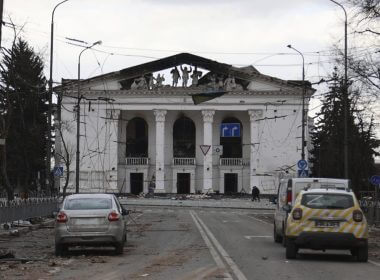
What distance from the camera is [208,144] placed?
286ft

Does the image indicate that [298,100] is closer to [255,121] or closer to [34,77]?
[255,121]

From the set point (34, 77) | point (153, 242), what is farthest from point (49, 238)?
point (34, 77)

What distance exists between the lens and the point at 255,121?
3433 inches

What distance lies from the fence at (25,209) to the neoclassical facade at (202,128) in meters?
47.7

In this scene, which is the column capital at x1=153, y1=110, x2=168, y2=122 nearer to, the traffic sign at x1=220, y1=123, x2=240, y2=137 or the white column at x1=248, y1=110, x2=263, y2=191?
the traffic sign at x1=220, y1=123, x2=240, y2=137

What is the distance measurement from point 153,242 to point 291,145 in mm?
66291

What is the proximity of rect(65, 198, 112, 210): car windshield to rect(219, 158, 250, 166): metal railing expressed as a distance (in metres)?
70.1

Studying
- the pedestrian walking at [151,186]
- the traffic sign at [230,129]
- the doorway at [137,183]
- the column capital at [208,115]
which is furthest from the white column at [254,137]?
the doorway at [137,183]

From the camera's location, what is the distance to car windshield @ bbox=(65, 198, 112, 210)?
17953 mm

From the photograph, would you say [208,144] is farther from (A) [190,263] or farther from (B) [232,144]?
(A) [190,263]

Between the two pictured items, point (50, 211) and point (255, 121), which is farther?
point (255, 121)

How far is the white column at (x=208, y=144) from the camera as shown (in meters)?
85.5

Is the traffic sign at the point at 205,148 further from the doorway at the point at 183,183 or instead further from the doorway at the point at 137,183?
the doorway at the point at 137,183

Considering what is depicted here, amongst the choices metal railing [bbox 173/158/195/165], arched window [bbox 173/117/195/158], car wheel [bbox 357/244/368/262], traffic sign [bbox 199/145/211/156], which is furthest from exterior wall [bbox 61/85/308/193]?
car wheel [bbox 357/244/368/262]
